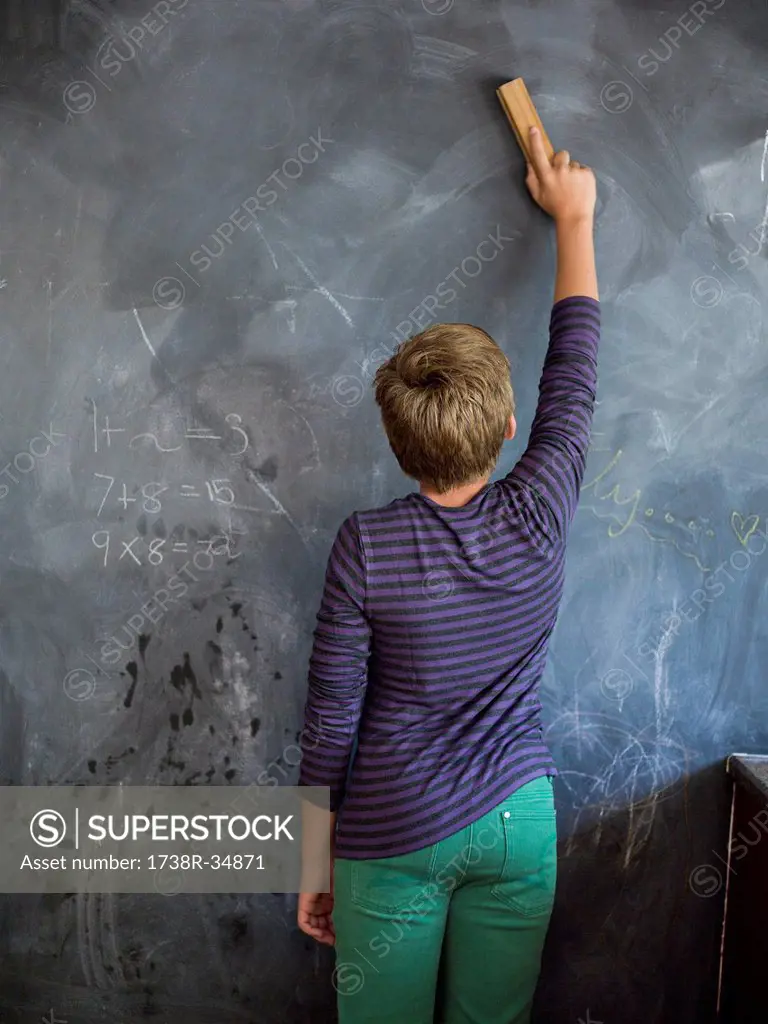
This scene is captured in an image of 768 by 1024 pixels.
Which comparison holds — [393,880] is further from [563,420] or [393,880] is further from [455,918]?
[563,420]

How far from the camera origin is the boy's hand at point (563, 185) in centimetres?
143

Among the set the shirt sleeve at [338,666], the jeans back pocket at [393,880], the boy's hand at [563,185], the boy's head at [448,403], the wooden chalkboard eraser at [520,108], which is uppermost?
the wooden chalkboard eraser at [520,108]

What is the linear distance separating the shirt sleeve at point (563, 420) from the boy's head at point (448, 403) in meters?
0.09

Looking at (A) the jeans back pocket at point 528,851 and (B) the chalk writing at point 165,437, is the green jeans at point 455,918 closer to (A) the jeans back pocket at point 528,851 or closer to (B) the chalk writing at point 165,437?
(A) the jeans back pocket at point 528,851

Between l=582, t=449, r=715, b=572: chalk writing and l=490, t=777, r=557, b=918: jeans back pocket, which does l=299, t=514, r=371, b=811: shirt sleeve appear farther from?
l=582, t=449, r=715, b=572: chalk writing

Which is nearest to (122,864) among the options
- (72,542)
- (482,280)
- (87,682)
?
(87,682)

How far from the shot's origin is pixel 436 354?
3.57ft

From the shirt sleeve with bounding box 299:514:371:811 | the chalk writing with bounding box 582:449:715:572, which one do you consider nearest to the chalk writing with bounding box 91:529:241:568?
the shirt sleeve with bounding box 299:514:371:811

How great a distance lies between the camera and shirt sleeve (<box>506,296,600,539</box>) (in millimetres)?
1173

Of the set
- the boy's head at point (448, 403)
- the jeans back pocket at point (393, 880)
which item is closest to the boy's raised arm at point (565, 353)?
the boy's head at point (448, 403)

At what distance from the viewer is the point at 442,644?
112 cm

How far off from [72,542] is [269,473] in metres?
0.38

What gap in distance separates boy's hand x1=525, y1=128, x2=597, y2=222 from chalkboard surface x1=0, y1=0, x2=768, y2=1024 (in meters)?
0.05

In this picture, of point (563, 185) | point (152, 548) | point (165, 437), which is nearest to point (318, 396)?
point (165, 437)
